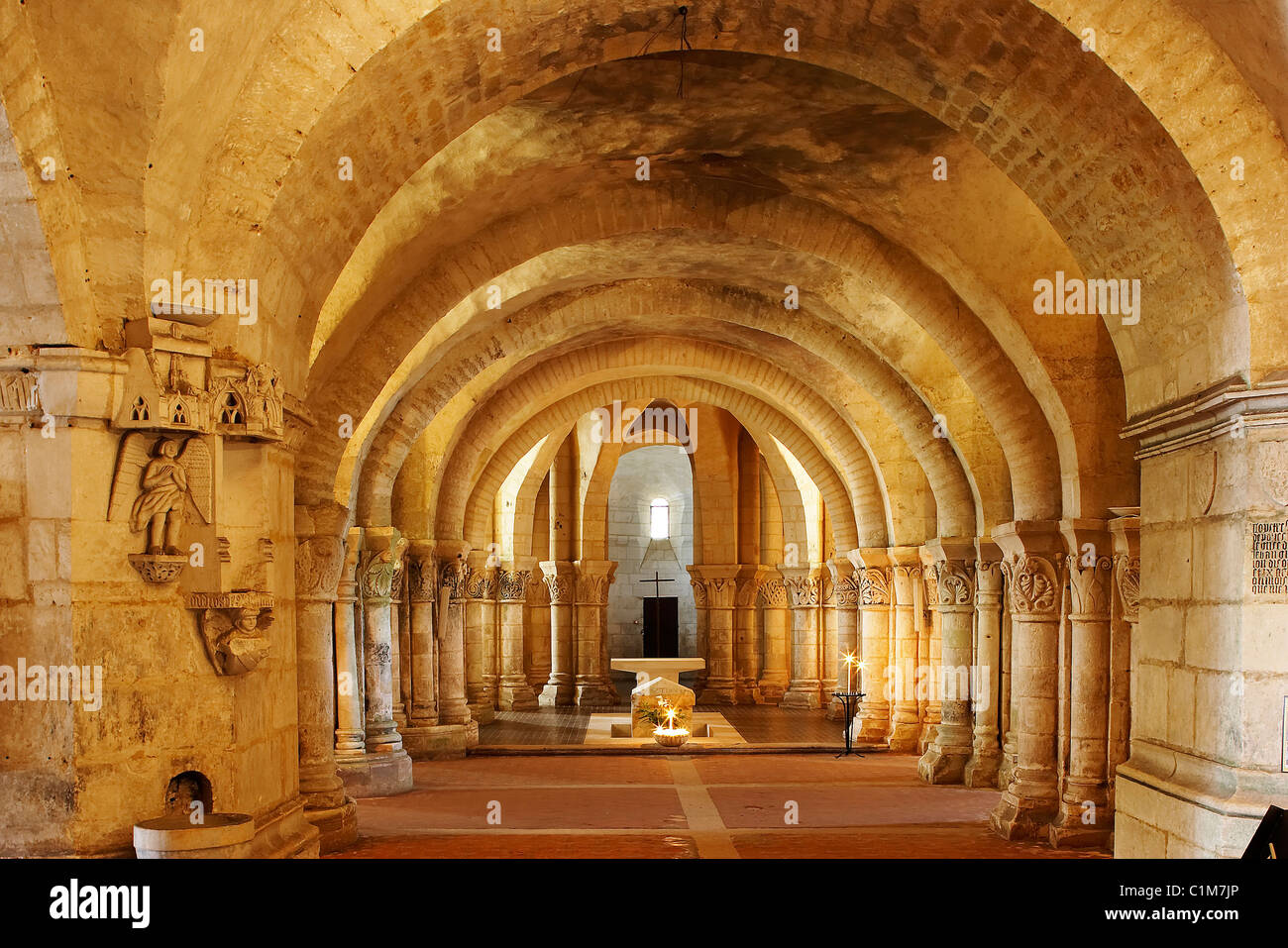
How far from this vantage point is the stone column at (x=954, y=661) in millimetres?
13219

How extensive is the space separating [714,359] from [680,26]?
34.9 feet

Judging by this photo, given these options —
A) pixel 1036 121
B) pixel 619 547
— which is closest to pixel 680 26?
pixel 1036 121

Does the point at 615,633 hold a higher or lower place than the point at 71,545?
lower

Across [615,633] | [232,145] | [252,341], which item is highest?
[232,145]

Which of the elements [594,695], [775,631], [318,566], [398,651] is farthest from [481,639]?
[318,566]

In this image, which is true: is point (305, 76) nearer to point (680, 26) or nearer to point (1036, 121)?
point (680, 26)

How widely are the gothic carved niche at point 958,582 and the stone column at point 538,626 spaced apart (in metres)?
12.1

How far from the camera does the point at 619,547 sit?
3073 centimetres

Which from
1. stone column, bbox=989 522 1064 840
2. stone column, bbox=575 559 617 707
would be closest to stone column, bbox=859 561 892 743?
stone column, bbox=989 522 1064 840

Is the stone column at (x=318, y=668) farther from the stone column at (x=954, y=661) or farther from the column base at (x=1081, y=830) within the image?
the stone column at (x=954, y=661)

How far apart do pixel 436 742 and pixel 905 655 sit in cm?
618

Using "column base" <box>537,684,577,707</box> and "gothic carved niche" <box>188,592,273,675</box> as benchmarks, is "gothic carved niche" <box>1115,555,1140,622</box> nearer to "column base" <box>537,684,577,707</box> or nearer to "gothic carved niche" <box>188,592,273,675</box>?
"gothic carved niche" <box>188,592,273,675</box>
